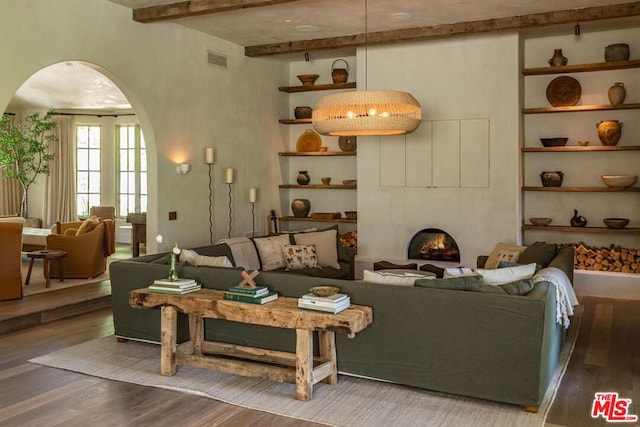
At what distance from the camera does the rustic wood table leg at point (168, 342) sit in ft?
14.5

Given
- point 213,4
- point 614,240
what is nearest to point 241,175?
point 213,4

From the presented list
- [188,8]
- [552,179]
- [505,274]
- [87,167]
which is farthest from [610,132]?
[87,167]

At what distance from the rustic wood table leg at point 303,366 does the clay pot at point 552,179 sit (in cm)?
503

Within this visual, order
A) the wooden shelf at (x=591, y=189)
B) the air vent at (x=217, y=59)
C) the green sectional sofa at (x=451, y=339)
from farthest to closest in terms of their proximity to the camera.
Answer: the air vent at (x=217, y=59), the wooden shelf at (x=591, y=189), the green sectional sofa at (x=451, y=339)

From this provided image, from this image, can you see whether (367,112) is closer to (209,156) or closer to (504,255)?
(504,255)

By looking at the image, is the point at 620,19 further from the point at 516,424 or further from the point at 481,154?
the point at 516,424

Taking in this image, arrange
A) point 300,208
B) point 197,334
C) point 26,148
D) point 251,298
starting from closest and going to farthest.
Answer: point 251,298
point 197,334
point 300,208
point 26,148

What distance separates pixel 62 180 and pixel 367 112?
847cm

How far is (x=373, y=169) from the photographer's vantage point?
27.8 feet

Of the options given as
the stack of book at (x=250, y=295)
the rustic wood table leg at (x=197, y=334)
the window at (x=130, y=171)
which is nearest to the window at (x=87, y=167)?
the window at (x=130, y=171)

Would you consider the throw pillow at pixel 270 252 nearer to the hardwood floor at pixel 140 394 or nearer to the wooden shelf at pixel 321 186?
the hardwood floor at pixel 140 394

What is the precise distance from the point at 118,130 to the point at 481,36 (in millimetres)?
7822

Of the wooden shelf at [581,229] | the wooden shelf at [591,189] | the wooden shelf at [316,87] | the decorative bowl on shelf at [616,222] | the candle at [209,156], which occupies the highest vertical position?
the wooden shelf at [316,87]

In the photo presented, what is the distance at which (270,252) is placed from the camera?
6914 millimetres
